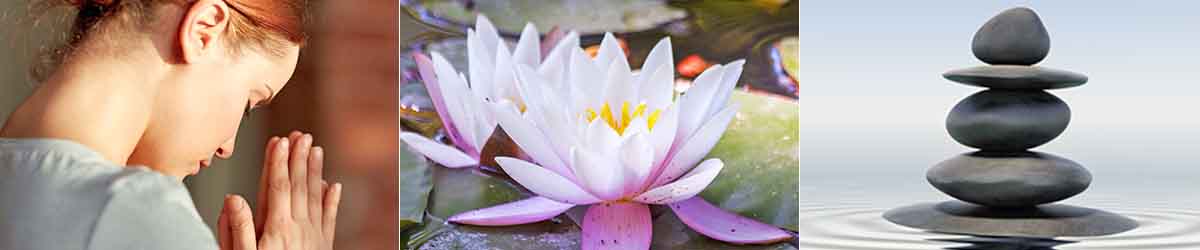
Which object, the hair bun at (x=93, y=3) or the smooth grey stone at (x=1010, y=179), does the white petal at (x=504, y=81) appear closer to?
the hair bun at (x=93, y=3)

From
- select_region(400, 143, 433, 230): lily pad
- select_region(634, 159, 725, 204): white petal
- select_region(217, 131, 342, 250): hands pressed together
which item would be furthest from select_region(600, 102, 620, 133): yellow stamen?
select_region(217, 131, 342, 250): hands pressed together

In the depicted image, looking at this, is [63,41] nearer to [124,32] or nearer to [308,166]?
[124,32]

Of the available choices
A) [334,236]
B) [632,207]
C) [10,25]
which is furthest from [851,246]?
[10,25]

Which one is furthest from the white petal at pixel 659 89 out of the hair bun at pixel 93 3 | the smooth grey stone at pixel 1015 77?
the smooth grey stone at pixel 1015 77

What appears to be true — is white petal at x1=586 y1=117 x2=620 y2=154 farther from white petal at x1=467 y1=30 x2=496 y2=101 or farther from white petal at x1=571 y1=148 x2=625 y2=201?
white petal at x1=467 y1=30 x2=496 y2=101

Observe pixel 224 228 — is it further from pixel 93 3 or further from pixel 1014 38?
pixel 1014 38
